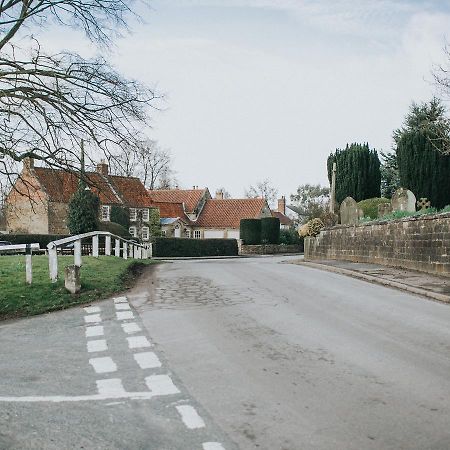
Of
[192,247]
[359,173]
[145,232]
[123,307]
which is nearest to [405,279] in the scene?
[123,307]

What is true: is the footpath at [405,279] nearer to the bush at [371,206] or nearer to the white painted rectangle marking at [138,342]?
the white painted rectangle marking at [138,342]

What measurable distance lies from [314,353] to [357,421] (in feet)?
7.27

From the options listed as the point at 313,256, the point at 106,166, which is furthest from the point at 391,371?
the point at 313,256

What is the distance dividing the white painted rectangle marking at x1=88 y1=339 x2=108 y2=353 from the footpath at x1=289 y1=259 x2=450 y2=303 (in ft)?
22.6

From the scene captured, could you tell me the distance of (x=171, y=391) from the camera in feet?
17.1

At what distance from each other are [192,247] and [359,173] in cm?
1875

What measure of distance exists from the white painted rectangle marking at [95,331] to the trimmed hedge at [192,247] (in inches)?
1661

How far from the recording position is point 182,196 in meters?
79.8

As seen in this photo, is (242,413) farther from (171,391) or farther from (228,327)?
(228,327)

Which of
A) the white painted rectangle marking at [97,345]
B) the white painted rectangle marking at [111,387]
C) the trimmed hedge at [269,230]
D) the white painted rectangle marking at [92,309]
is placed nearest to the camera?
the white painted rectangle marking at [111,387]

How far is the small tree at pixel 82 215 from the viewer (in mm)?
42531

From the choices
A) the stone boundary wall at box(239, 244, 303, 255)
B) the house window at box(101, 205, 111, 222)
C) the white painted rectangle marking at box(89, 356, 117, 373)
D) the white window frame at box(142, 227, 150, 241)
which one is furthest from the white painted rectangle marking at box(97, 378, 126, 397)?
the white window frame at box(142, 227, 150, 241)

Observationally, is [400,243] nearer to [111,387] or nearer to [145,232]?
[111,387]

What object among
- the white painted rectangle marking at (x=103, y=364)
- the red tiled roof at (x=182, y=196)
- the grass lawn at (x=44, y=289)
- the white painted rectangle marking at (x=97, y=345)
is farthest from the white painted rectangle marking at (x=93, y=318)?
the red tiled roof at (x=182, y=196)
